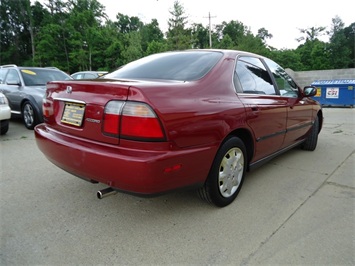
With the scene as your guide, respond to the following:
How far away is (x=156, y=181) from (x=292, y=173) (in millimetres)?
2368

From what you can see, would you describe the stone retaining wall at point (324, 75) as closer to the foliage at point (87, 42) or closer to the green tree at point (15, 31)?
the foliage at point (87, 42)

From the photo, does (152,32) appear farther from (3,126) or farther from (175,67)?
(175,67)

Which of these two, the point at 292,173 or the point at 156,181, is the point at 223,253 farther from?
the point at 292,173

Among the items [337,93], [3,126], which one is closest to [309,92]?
[3,126]

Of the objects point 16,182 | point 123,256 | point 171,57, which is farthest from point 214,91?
point 16,182

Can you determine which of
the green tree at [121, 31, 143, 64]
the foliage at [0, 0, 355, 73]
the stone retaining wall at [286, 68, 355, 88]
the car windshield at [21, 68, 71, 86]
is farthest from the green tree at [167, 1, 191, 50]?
the car windshield at [21, 68, 71, 86]

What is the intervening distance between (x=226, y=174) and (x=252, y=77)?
116cm

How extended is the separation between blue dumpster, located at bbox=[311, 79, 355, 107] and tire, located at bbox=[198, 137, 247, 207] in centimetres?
1030

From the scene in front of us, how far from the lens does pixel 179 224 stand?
7.47 feet

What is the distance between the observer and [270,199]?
2.75 meters

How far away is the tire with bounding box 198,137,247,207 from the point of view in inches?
91.7

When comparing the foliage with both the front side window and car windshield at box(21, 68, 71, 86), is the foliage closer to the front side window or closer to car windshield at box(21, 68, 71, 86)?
car windshield at box(21, 68, 71, 86)

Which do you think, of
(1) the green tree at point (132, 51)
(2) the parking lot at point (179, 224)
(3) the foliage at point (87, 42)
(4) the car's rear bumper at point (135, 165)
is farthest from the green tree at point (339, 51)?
(4) the car's rear bumper at point (135, 165)

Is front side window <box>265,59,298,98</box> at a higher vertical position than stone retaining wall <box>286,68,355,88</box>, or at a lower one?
lower
